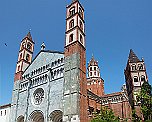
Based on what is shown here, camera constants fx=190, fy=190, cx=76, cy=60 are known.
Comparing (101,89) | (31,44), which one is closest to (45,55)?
(31,44)

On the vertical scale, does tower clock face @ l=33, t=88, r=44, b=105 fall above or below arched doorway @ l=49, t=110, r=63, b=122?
above

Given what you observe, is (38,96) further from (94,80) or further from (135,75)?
(94,80)

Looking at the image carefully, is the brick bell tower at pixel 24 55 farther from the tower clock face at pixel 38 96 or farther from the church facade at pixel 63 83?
the tower clock face at pixel 38 96

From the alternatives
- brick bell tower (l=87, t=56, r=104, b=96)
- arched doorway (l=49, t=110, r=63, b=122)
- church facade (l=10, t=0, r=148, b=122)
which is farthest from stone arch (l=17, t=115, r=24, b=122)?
brick bell tower (l=87, t=56, r=104, b=96)

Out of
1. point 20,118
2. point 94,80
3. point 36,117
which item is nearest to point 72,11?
point 36,117

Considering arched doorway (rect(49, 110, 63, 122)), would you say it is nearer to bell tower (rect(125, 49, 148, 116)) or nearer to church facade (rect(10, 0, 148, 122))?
church facade (rect(10, 0, 148, 122))

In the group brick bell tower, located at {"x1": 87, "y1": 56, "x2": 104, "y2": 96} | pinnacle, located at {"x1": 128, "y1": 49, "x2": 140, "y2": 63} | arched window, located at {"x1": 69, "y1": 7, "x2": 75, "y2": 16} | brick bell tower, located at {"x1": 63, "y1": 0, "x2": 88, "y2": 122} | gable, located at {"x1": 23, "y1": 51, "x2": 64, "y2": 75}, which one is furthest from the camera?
brick bell tower, located at {"x1": 87, "y1": 56, "x2": 104, "y2": 96}

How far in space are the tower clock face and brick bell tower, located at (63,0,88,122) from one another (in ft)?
19.6

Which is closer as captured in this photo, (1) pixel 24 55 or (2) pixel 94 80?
(1) pixel 24 55

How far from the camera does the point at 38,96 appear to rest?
31.3 metres

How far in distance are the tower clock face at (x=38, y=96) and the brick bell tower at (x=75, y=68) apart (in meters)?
5.98

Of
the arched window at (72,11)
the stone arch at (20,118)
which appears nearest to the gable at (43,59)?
the arched window at (72,11)

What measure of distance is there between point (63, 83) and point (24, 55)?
1512 centimetres

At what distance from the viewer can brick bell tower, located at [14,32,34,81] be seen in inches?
1476
